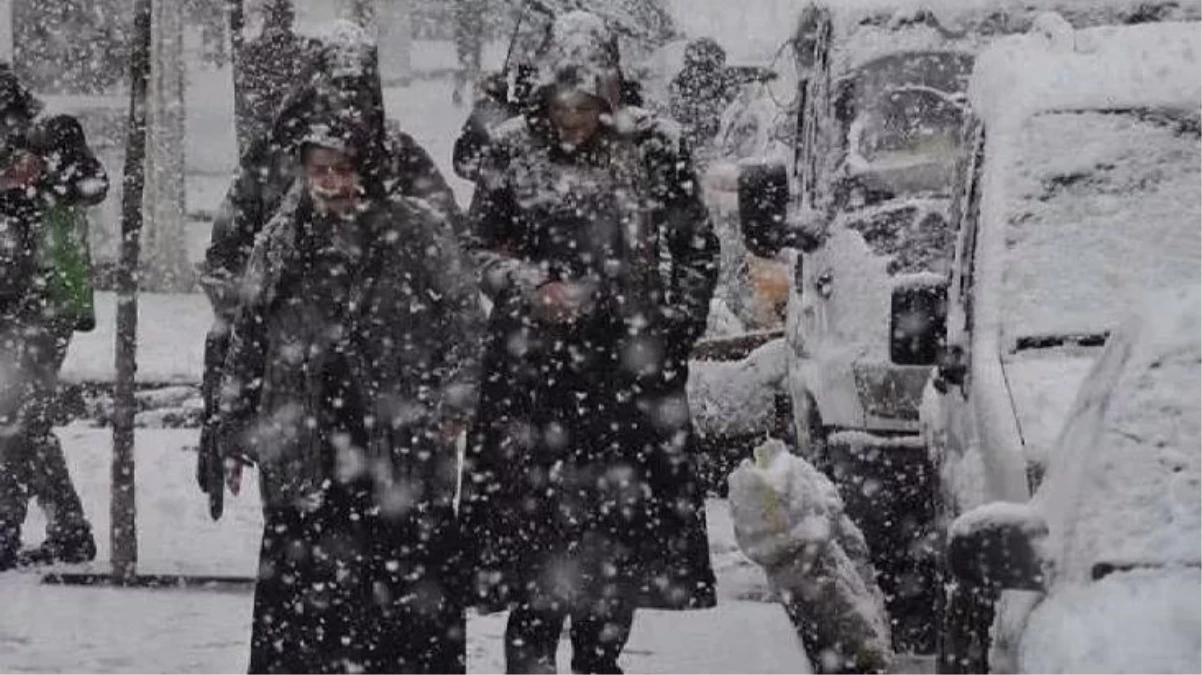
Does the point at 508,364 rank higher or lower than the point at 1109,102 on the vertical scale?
lower

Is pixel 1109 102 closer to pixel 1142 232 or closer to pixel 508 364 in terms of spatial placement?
pixel 1142 232

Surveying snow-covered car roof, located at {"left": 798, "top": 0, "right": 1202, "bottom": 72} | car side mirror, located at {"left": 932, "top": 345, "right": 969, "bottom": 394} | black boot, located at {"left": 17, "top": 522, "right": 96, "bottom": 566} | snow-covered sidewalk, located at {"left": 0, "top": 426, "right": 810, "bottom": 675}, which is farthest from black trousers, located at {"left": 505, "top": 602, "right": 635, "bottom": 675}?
snow-covered car roof, located at {"left": 798, "top": 0, "right": 1202, "bottom": 72}

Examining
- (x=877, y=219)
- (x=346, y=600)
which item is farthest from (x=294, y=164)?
(x=877, y=219)

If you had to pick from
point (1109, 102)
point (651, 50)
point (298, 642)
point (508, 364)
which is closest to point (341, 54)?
point (508, 364)

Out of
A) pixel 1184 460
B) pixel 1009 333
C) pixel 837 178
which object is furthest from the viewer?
pixel 837 178

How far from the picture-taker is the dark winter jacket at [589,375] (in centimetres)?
629

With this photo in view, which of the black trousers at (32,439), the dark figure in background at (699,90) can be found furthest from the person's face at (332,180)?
the dark figure in background at (699,90)

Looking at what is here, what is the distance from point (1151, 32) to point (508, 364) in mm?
1907

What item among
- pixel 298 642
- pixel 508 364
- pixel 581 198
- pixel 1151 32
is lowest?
pixel 298 642

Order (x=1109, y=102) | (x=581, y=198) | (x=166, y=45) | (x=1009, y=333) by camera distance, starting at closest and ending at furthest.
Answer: (x=1009, y=333) < (x=1109, y=102) < (x=581, y=198) < (x=166, y=45)

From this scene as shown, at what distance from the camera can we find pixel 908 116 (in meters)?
8.76

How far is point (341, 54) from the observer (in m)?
5.81

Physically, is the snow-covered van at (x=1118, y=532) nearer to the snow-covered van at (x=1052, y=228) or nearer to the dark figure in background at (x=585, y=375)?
the snow-covered van at (x=1052, y=228)

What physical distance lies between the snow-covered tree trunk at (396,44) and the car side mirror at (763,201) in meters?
15.6
